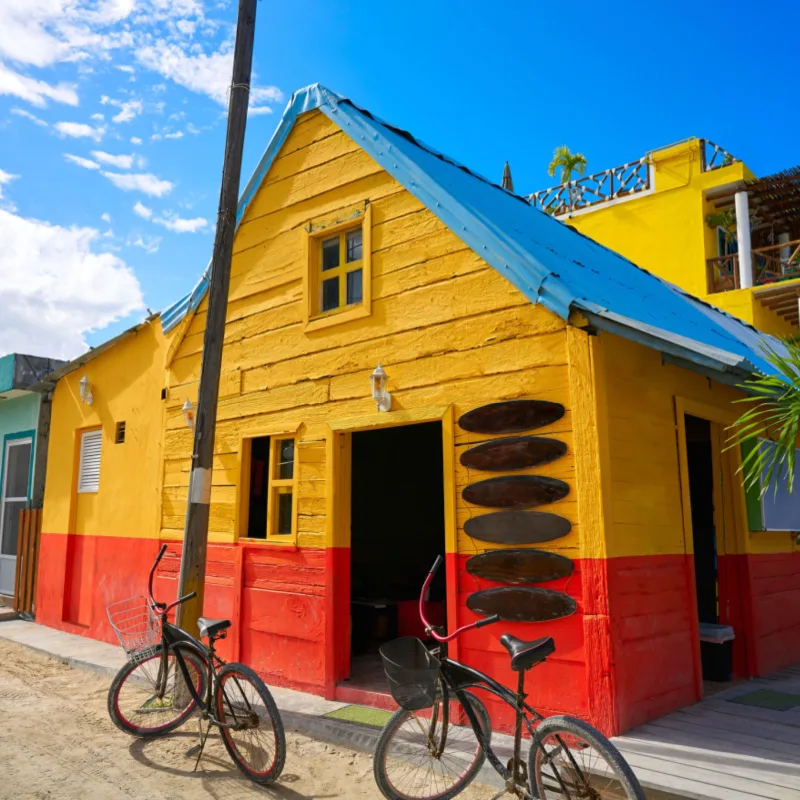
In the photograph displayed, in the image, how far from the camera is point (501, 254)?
6.02 metres

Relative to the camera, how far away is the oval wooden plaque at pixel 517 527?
17.7 feet

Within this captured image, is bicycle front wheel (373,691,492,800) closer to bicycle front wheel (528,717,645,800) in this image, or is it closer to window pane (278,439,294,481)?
bicycle front wheel (528,717,645,800)

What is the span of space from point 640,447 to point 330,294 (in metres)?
3.65

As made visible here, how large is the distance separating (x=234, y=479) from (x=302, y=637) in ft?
6.39

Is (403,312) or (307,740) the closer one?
(307,740)

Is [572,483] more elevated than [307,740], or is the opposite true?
[572,483]

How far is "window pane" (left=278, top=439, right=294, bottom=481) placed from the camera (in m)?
7.63

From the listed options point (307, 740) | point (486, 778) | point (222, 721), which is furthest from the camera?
point (307, 740)

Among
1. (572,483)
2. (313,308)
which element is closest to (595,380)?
(572,483)

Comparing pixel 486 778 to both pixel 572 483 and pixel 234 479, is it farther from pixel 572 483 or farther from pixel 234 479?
pixel 234 479

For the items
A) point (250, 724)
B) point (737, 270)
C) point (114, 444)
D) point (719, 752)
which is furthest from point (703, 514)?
point (737, 270)

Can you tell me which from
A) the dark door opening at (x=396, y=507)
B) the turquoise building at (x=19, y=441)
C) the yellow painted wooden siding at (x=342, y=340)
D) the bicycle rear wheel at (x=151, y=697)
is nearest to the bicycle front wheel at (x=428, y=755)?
the yellow painted wooden siding at (x=342, y=340)

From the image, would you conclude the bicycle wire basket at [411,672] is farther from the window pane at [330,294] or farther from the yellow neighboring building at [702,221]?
the yellow neighboring building at [702,221]

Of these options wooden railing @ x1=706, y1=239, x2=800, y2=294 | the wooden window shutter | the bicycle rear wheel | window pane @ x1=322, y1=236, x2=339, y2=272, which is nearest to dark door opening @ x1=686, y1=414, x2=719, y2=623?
window pane @ x1=322, y1=236, x2=339, y2=272
